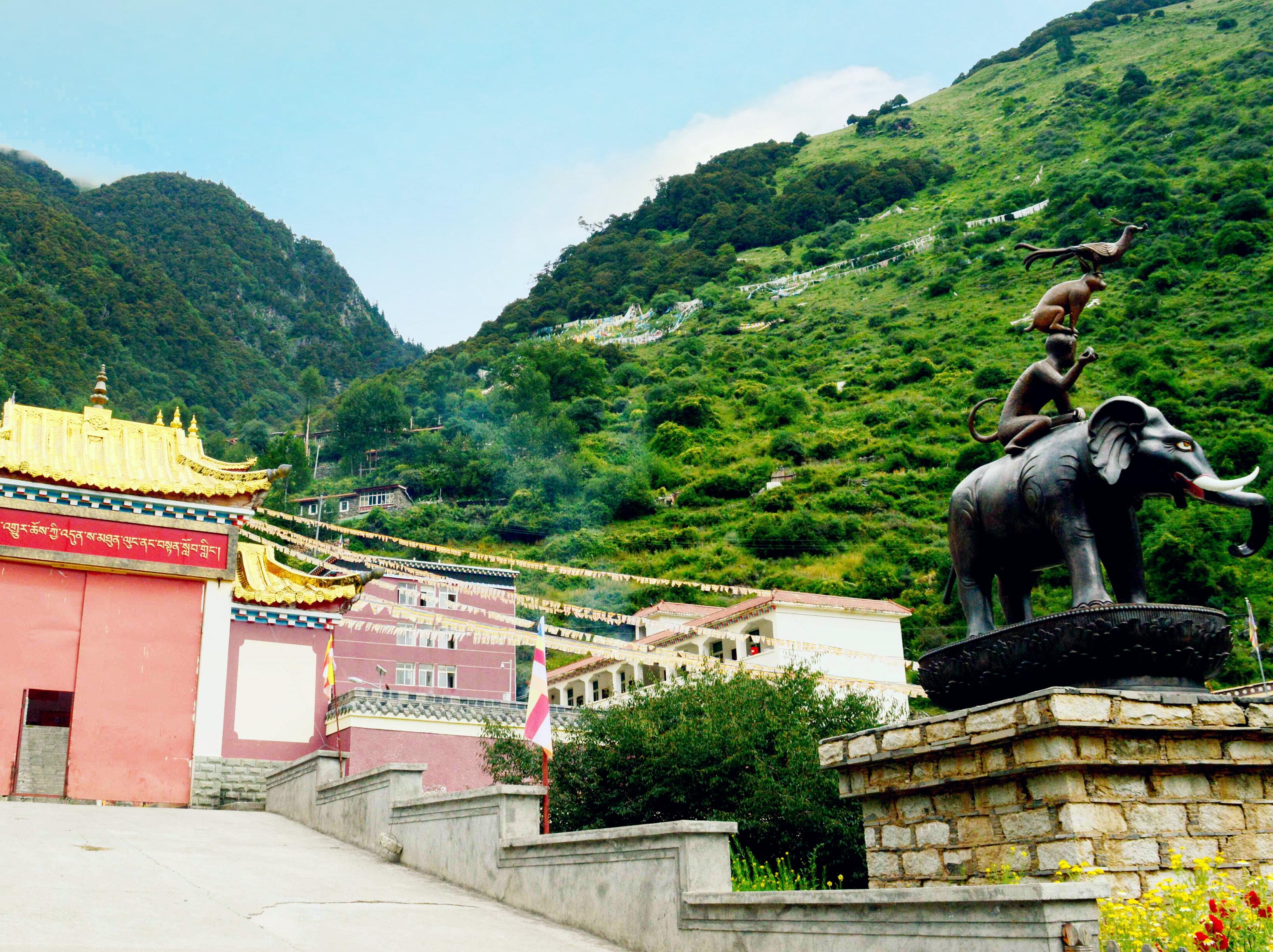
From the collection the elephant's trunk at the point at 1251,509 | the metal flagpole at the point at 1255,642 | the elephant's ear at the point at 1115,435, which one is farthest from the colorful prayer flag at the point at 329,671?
the metal flagpole at the point at 1255,642

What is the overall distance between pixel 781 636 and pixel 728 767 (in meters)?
25.9

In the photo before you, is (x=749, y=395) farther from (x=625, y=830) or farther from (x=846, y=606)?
(x=625, y=830)

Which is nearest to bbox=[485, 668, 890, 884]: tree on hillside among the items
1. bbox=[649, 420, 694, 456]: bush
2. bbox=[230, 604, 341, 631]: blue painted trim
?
bbox=[230, 604, 341, 631]: blue painted trim

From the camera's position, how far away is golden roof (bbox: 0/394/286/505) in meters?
17.8

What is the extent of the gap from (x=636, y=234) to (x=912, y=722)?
12429 centimetres

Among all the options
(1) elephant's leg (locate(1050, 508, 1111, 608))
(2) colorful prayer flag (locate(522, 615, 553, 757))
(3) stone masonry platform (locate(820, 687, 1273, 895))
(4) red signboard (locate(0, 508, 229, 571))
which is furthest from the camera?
(4) red signboard (locate(0, 508, 229, 571))

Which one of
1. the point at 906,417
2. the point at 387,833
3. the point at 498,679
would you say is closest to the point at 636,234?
the point at 906,417

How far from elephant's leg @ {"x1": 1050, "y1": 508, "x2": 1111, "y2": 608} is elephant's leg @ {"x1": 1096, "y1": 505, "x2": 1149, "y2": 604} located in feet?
0.71

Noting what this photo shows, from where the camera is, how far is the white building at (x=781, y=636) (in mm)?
38156

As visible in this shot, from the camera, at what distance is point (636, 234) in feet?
420

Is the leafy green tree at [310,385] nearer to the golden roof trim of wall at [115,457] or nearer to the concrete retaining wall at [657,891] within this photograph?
the golden roof trim of wall at [115,457]

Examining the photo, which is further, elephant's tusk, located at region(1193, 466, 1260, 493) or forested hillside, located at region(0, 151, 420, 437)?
forested hillside, located at region(0, 151, 420, 437)

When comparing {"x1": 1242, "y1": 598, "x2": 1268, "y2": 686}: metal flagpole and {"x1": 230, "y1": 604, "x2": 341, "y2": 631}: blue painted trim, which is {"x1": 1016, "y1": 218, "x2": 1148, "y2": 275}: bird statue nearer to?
{"x1": 230, "y1": 604, "x2": 341, "y2": 631}: blue painted trim

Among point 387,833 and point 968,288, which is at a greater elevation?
point 968,288
